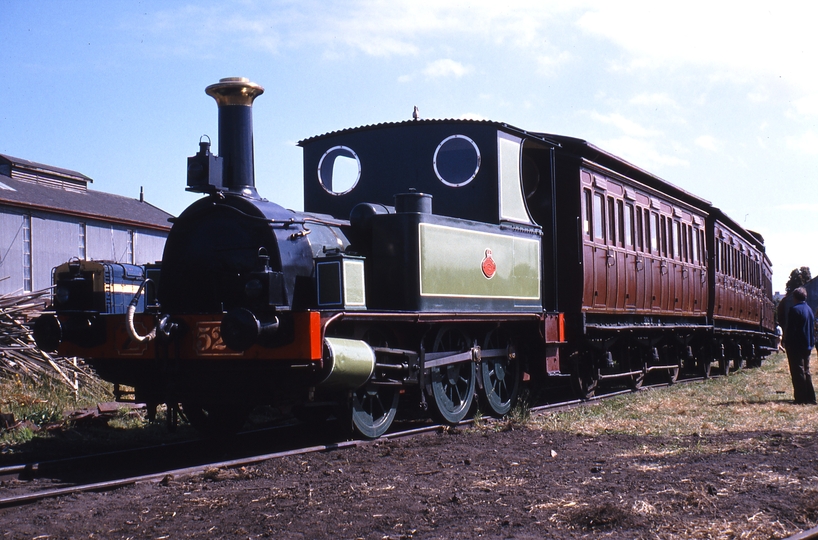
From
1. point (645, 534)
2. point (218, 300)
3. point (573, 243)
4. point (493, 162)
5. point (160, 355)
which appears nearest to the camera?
point (645, 534)

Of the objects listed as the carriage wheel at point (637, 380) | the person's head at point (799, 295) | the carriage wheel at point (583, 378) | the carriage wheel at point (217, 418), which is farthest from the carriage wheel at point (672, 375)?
the carriage wheel at point (217, 418)

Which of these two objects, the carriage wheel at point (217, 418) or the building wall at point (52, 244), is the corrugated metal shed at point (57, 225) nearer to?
the building wall at point (52, 244)

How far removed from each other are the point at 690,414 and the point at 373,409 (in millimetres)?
3667

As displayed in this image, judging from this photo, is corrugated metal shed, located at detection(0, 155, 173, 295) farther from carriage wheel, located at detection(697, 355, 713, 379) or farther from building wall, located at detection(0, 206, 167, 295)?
carriage wheel, located at detection(697, 355, 713, 379)

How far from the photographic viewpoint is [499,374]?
9484 mm

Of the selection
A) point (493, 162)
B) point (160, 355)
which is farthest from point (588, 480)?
point (493, 162)

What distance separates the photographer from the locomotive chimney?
7273mm

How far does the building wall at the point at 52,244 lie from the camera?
67.5 feet

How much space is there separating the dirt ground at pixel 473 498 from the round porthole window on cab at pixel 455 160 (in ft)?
9.92

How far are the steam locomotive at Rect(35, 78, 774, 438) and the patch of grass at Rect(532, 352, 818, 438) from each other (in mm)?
813

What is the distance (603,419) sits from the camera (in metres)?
9.00

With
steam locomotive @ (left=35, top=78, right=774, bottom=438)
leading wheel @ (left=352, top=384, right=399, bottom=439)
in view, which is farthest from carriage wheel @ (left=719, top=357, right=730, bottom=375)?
leading wheel @ (left=352, top=384, right=399, bottom=439)

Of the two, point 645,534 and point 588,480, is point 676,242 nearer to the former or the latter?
point 588,480

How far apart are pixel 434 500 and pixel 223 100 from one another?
3968 millimetres
